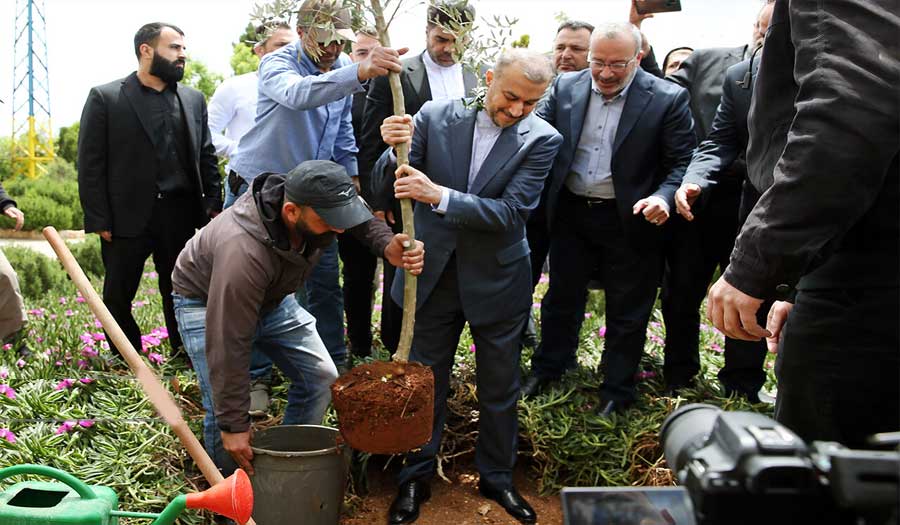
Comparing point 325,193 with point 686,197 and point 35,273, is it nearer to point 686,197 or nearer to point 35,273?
point 686,197

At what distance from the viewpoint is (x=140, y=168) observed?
4.88 meters

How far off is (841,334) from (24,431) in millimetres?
3611

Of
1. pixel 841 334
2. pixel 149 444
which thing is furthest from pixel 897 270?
pixel 149 444

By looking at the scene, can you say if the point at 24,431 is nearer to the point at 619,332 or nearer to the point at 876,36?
the point at 619,332

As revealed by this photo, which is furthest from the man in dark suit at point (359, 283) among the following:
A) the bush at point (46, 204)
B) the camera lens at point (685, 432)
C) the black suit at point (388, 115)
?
the bush at point (46, 204)

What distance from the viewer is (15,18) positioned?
20562mm

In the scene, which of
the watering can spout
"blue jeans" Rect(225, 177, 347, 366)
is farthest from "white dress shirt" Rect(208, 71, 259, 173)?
the watering can spout

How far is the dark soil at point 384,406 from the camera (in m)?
3.12

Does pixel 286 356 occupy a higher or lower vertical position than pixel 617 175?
lower

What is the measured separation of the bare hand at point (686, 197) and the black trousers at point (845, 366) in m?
1.97

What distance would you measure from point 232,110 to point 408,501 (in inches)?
124

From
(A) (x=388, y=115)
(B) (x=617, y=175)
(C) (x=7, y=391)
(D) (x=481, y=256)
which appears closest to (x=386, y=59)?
(D) (x=481, y=256)

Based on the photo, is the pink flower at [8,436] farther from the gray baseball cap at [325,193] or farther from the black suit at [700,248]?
the black suit at [700,248]

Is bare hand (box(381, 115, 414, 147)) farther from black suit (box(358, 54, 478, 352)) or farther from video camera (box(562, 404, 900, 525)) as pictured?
video camera (box(562, 404, 900, 525))
